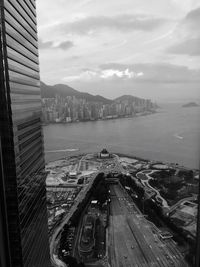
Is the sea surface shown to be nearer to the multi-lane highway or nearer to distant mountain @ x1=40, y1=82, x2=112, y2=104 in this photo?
distant mountain @ x1=40, y1=82, x2=112, y2=104

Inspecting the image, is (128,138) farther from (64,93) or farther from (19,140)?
(19,140)

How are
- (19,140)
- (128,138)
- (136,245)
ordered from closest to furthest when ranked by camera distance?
(19,140), (136,245), (128,138)

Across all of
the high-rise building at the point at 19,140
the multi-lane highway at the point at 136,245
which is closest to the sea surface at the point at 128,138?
the multi-lane highway at the point at 136,245

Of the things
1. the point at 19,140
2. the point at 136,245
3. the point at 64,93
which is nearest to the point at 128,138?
the point at 64,93

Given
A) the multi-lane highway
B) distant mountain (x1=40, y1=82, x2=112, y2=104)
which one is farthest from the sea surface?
the multi-lane highway

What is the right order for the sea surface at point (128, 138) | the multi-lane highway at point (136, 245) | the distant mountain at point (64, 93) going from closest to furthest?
1. the multi-lane highway at point (136, 245)
2. the sea surface at point (128, 138)
3. the distant mountain at point (64, 93)

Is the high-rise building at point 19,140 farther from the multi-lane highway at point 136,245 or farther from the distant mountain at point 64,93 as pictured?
the distant mountain at point 64,93

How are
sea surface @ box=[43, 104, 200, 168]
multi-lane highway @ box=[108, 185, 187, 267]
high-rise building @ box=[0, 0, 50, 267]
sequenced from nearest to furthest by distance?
1. high-rise building @ box=[0, 0, 50, 267]
2. multi-lane highway @ box=[108, 185, 187, 267]
3. sea surface @ box=[43, 104, 200, 168]
